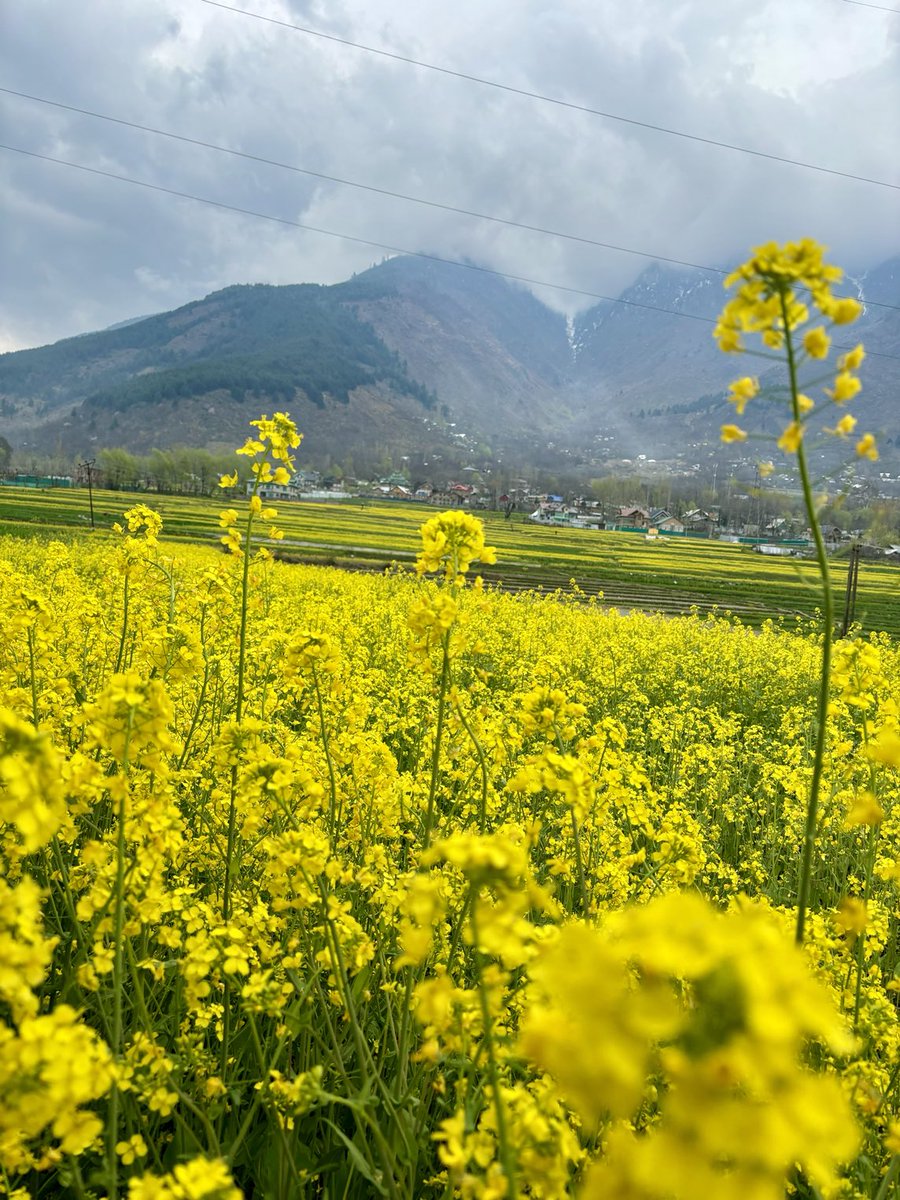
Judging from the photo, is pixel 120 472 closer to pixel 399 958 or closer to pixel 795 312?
pixel 399 958

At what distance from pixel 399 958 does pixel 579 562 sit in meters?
51.9

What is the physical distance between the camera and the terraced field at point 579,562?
36375mm

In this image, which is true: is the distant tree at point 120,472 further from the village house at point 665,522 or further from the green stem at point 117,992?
the green stem at point 117,992

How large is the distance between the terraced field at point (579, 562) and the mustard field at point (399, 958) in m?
21.0

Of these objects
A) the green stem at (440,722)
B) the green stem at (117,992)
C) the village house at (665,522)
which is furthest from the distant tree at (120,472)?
the green stem at (117,992)

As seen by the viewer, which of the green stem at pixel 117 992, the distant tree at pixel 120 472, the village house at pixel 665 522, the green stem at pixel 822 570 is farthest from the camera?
the village house at pixel 665 522

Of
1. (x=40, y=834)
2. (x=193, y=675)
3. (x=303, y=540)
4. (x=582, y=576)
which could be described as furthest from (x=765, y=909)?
(x=303, y=540)

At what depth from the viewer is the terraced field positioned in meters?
36.4

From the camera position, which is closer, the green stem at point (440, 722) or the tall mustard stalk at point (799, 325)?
the tall mustard stalk at point (799, 325)

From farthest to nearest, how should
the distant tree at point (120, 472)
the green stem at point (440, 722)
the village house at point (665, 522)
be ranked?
the village house at point (665, 522) < the distant tree at point (120, 472) < the green stem at point (440, 722)

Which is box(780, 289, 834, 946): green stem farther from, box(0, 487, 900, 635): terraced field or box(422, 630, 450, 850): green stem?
box(0, 487, 900, 635): terraced field

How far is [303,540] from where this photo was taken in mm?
49969

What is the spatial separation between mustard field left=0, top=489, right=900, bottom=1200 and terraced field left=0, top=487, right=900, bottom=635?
68.8 ft

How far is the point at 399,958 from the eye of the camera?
261cm
